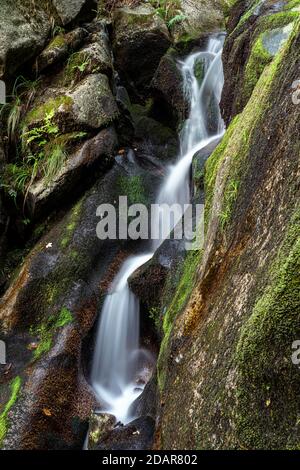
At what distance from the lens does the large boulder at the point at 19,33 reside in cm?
750

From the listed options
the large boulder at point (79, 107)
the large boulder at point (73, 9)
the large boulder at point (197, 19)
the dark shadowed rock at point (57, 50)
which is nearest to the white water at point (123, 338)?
the large boulder at point (79, 107)

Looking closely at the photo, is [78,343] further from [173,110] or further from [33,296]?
[173,110]

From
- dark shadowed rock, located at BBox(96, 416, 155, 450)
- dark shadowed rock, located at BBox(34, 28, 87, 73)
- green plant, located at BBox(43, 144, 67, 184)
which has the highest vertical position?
dark shadowed rock, located at BBox(34, 28, 87, 73)

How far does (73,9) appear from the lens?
27.5ft

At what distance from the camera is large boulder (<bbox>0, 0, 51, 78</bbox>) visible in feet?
24.6

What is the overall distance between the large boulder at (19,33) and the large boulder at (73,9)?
34cm

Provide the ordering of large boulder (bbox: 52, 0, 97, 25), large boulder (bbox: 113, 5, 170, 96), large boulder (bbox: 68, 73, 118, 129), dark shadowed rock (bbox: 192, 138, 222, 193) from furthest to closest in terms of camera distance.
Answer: large boulder (bbox: 113, 5, 170, 96), large boulder (bbox: 52, 0, 97, 25), large boulder (bbox: 68, 73, 118, 129), dark shadowed rock (bbox: 192, 138, 222, 193)

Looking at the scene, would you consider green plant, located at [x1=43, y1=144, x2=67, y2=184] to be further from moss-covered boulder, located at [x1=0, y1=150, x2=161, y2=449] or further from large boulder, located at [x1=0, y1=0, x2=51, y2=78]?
large boulder, located at [x1=0, y1=0, x2=51, y2=78]

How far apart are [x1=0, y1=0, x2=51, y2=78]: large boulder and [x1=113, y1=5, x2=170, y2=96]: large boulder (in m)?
1.76

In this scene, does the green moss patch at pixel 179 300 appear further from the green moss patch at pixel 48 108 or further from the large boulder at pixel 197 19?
the large boulder at pixel 197 19

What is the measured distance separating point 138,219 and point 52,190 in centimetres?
141

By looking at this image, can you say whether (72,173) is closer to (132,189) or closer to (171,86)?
(132,189)

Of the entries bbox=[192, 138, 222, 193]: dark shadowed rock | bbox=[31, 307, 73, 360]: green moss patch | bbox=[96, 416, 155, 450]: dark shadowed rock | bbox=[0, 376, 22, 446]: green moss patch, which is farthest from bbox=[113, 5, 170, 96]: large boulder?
bbox=[96, 416, 155, 450]: dark shadowed rock
